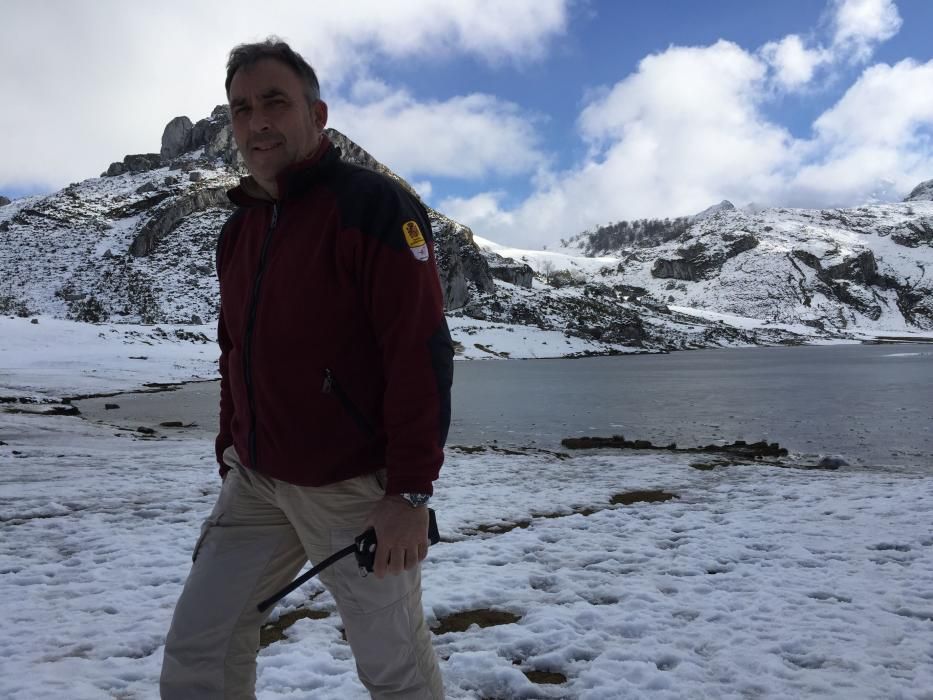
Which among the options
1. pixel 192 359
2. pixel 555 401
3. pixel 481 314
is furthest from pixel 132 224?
pixel 555 401

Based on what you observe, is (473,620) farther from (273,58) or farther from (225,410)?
(273,58)

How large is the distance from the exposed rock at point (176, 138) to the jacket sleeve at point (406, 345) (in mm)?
204288

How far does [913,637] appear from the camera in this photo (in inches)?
197

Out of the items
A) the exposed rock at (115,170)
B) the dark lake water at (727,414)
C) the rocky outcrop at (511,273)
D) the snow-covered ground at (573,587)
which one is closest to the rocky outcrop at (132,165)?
the exposed rock at (115,170)

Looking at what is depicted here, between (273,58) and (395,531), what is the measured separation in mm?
2189

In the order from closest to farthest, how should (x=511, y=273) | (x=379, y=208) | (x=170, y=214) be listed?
(x=379, y=208), (x=170, y=214), (x=511, y=273)

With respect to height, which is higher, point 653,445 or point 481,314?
point 481,314

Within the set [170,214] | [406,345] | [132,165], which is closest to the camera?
[406,345]

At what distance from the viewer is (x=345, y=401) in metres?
2.37

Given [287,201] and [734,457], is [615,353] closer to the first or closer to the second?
[734,457]

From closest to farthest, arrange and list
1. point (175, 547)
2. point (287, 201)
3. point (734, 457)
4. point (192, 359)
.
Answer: point (287, 201) → point (175, 547) → point (734, 457) → point (192, 359)

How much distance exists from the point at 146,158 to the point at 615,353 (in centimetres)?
14993

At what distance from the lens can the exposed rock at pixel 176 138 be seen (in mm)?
176125

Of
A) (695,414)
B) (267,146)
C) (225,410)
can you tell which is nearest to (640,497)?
(225,410)
